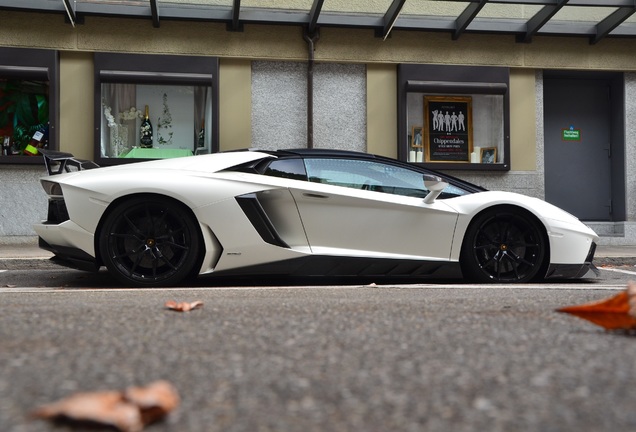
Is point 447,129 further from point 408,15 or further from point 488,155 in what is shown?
point 408,15

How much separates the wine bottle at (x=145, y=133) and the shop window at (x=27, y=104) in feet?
3.91

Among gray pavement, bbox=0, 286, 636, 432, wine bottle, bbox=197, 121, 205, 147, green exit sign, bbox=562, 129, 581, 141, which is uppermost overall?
green exit sign, bbox=562, 129, 581, 141

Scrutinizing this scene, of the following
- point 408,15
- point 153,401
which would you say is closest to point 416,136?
point 408,15

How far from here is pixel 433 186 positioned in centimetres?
611

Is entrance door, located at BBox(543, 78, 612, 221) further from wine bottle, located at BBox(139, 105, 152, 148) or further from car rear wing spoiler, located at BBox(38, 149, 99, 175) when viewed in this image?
car rear wing spoiler, located at BBox(38, 149, 99, 175)

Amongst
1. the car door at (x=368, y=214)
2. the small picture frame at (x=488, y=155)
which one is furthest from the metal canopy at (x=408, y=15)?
the car door at (x=368, y=214)

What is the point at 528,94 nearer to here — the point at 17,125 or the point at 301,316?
the point at 17,125

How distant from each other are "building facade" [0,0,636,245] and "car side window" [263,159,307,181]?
587 cm

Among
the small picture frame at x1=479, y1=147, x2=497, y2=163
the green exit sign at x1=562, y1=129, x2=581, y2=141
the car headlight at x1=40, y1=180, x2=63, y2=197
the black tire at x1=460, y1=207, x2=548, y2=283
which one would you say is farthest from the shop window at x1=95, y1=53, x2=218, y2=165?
the black tire at x1=460, y1=207, x2=548, y2=283

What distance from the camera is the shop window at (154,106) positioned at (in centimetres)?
1180

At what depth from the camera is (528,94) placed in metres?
12.9

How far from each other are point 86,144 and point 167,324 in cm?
893

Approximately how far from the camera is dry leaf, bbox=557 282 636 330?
3.21 metres

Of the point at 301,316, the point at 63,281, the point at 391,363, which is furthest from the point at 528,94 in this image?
the point at 391,363
